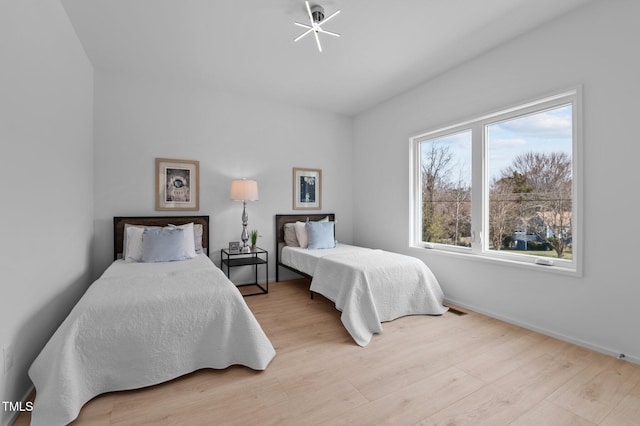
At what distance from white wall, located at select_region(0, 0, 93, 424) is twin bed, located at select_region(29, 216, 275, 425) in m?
0.23

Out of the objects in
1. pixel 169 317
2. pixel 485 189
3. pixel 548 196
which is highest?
pixel 485 189

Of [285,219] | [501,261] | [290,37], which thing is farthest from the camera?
[285,219]

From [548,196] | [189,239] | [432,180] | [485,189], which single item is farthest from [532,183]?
[189,239]

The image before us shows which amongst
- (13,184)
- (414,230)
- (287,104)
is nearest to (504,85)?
(414,230)

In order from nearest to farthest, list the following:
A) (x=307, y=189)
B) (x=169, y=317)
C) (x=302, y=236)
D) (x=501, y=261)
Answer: (x=169, y=317) → (x=501, y=261) → (x=302, y=236) → (x=307, y=189)

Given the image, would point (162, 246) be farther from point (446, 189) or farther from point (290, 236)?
point (446, 189)

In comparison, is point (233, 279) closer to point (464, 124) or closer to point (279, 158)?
point (279, 158)

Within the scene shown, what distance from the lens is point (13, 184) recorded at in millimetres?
1623

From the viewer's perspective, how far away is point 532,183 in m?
2.82

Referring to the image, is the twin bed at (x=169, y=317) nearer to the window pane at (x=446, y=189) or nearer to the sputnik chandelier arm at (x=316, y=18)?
the window pane at (x=446, y=189)

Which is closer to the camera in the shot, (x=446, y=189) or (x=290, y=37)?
(x=290, y=37)

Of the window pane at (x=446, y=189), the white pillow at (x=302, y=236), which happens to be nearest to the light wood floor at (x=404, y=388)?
the window pane at (x=446, y=189)

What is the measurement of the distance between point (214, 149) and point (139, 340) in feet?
9.18

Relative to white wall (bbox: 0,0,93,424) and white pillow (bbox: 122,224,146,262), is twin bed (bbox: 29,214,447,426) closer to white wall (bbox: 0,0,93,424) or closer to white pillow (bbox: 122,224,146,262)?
white pillow (bbox: 122,224,146,262)
